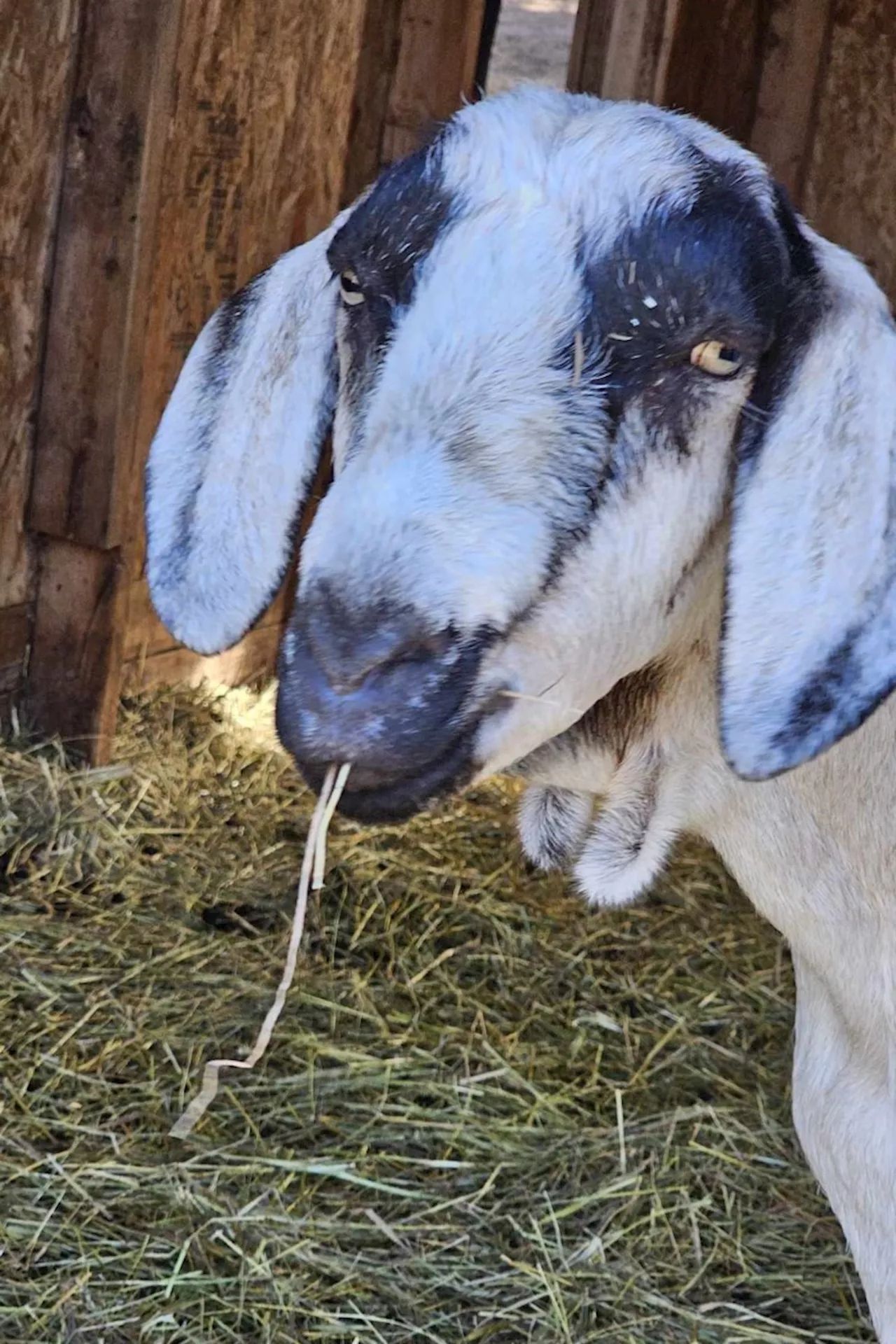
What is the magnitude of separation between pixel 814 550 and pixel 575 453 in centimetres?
31

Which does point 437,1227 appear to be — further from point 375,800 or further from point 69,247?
point 69,247

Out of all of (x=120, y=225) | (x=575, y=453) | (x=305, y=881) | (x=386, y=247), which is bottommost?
(x=305, y=881)

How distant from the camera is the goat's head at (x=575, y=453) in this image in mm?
1629

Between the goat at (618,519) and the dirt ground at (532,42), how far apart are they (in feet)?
36.2

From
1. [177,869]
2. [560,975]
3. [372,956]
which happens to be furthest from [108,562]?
[560,975]

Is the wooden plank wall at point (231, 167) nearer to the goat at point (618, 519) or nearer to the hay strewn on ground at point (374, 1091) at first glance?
the hay strewn on ground at point (374, 1091)

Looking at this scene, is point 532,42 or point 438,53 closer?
point 438,53

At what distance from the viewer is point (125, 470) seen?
13.3 ft

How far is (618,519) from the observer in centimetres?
182

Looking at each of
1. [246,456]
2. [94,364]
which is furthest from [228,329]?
[94,364]

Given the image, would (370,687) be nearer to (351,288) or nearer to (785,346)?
(351,288)

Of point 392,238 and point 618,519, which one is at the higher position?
point 392,238

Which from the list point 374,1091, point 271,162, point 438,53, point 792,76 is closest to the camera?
point 374,1091

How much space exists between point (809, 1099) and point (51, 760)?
2.46m
